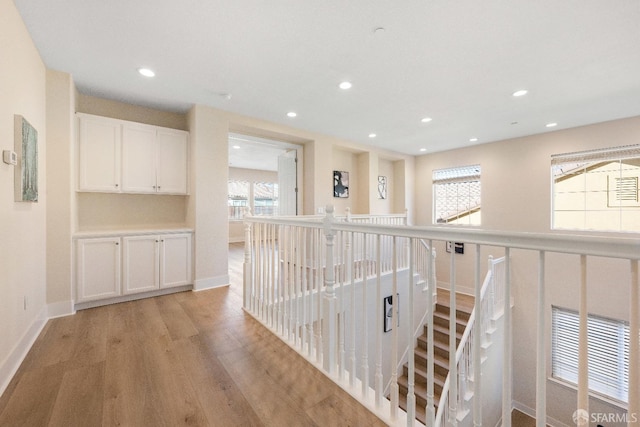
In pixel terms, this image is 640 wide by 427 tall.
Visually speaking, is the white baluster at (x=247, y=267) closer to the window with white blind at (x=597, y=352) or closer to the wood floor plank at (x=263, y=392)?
the wood floor plank at (x=263, y=392)

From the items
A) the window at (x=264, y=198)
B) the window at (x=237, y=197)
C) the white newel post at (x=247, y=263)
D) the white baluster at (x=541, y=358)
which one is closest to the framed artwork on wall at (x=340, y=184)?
the white newel post at (x=247, y=263)

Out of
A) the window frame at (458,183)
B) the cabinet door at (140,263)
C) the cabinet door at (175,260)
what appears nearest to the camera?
the cabinet door at (140,263)

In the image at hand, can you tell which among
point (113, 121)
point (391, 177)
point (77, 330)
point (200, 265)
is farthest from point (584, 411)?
point (391, 177)

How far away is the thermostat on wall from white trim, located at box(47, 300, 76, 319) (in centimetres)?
169

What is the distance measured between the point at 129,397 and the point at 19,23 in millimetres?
2790

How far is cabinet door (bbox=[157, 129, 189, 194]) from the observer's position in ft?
11.8

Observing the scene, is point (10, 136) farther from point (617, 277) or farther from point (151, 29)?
point (617, 277)

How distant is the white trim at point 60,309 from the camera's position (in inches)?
107

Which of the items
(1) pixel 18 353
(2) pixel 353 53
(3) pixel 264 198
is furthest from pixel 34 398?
(3) pixel 264 198

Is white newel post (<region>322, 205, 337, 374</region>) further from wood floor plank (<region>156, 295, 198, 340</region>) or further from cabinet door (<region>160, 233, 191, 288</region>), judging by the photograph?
cabinet door (<region>160, 233, 191, 288</region>)

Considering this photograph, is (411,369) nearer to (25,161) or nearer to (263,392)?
(263,392)

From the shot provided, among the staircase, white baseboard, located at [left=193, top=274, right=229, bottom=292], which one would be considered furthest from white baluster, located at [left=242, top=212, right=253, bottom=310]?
the staircase

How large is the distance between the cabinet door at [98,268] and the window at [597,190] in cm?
691

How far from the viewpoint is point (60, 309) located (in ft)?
9.10
